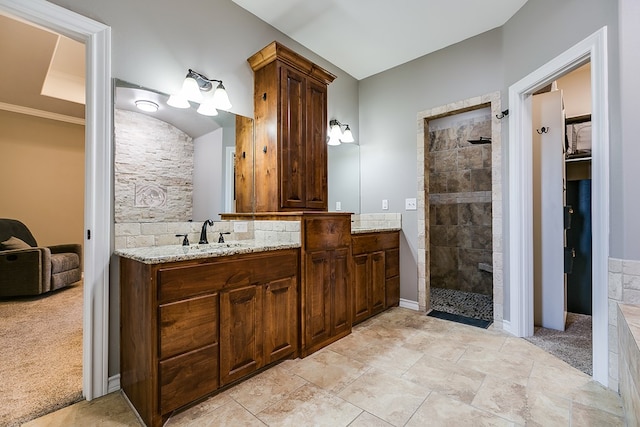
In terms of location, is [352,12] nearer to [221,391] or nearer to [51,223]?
[221,391]

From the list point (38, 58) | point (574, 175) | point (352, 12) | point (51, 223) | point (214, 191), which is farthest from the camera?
point (51, 223)

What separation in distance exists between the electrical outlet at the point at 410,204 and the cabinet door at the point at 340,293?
3.55 ft

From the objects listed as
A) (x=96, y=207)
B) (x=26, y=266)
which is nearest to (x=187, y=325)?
(x=96, y=207)

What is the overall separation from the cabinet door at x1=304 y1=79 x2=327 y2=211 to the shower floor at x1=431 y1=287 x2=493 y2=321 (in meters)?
1.89

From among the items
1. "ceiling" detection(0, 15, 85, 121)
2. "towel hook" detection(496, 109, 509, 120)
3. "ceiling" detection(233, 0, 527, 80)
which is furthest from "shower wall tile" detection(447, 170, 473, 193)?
"ceiling" detection(0, 15, 85, 121)

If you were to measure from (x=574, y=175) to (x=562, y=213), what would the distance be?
1.26 metres

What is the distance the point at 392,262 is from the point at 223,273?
2001 mm

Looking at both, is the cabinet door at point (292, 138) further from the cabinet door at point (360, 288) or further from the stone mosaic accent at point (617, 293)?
the stone mosaic accent at point (617, 293)

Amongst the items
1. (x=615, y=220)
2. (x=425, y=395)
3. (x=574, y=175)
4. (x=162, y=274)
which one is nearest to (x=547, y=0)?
(x=615, y=220)

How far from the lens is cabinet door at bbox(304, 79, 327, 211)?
2.51 m

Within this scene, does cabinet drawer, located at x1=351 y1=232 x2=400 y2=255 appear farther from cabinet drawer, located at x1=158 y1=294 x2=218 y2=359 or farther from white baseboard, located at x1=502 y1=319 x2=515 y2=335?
cabinet drawer, located at x1=158 y1=294 x2=218 y2=359

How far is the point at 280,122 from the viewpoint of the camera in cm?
→ 229

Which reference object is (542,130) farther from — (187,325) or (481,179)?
(187,325)

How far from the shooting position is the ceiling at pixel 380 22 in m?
2.29
